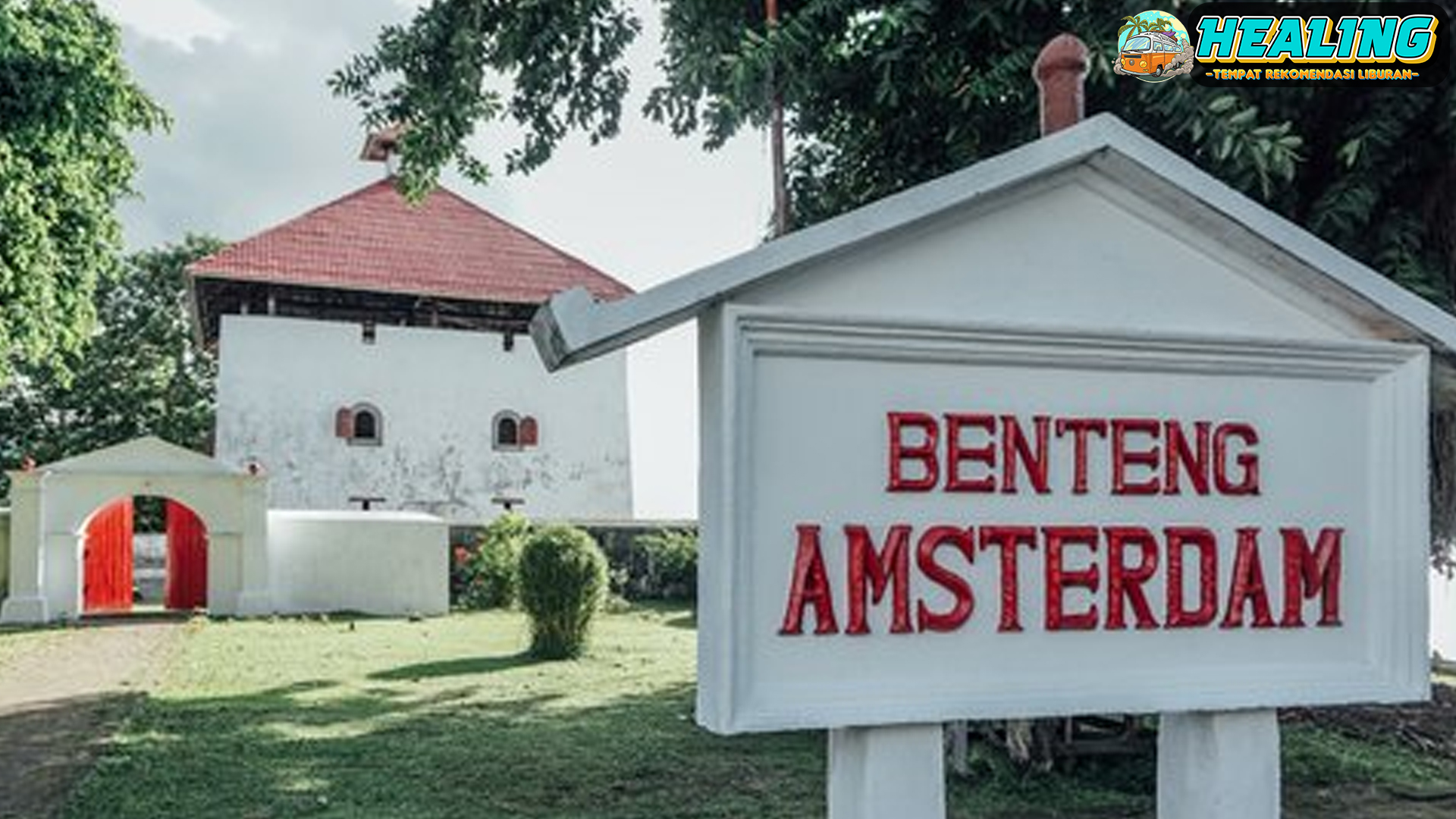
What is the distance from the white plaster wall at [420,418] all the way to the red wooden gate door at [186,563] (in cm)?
441

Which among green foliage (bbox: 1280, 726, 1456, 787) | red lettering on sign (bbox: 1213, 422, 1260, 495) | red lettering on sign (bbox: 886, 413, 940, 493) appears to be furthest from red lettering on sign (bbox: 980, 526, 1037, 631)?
green foliage (bbox: 1280, 726, 1456, 787)

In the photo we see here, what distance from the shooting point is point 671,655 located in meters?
13.6

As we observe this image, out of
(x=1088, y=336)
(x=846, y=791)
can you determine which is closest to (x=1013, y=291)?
(x=1088, y=336)

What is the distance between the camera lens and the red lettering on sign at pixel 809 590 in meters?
3.46

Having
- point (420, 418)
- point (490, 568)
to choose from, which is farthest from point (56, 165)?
point (420, 418)

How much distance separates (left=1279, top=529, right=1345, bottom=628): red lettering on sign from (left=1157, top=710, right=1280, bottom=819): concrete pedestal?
0.35m

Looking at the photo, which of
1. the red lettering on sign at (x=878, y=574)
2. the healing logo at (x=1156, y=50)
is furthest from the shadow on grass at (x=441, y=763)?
the healing logo at (x=1156, y=50)

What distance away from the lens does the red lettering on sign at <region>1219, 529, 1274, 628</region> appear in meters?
3.88

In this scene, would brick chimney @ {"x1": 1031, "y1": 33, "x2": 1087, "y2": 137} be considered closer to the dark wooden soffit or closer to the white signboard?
the white signboard

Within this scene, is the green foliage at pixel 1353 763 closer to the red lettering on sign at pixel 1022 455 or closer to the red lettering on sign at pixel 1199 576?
the red lettering on sign at pixel 1199 576

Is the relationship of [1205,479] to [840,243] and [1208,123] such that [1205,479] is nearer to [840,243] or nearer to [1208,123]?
[840,243]

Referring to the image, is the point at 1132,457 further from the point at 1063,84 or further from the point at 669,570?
the point at 669,570

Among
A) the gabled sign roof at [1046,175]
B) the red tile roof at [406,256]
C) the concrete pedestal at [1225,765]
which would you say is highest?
the red tile roof at [406,256]

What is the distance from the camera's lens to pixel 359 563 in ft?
62.9
